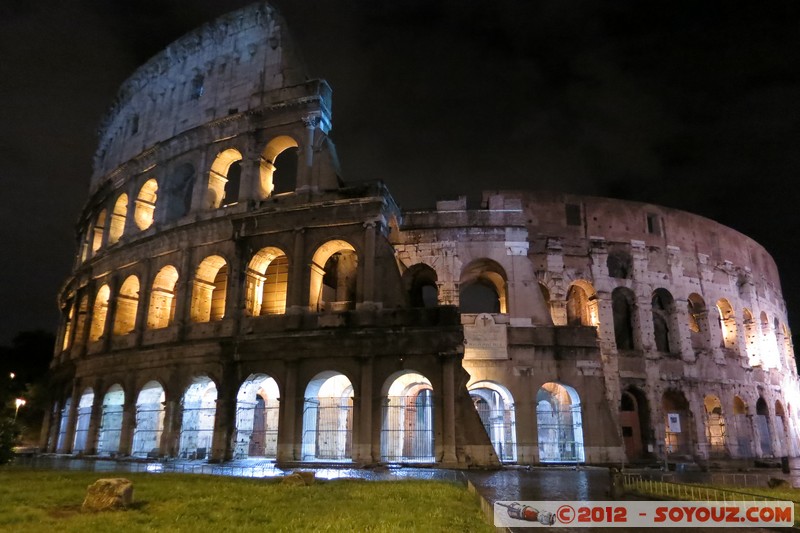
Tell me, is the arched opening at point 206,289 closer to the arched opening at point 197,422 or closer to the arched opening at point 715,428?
the arched opening at point 197,422

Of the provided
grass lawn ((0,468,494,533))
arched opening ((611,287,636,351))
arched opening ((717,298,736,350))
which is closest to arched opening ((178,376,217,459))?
grass lawn ((0,468,494,533))

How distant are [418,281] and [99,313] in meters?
15.8

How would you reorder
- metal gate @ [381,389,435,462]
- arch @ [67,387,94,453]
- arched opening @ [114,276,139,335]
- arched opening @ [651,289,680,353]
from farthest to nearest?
arched opening @ [651,289,680,353], arched opening @ [114,276,139,335], arch @ [67,387,94,453], metal gate @ [381,389,435,462]

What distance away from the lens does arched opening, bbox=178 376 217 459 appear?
830 inches

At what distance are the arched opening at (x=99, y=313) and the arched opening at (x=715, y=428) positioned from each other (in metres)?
29.5

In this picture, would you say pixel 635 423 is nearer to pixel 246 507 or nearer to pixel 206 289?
pixel 206 289

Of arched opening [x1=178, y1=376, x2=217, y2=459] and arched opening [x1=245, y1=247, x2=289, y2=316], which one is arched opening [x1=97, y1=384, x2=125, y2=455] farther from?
arched opening [x1=245, y1=247, x2=289, y2=316]

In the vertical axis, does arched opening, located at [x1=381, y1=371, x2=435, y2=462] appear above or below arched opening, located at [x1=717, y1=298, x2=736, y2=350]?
below

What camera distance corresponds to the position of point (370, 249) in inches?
789

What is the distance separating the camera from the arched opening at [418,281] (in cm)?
2423

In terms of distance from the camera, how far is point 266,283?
76.9 feet

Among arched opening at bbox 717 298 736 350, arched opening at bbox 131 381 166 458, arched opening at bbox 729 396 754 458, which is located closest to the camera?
arched opening at bbox 131 381 166 458

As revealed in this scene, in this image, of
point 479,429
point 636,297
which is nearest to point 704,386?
point 636,297

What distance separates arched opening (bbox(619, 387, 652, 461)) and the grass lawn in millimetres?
16459
